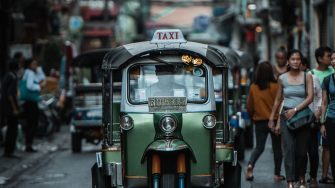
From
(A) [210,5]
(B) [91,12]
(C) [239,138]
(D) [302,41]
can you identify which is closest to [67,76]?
(D) [302,41]

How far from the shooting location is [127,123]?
10.2 metres

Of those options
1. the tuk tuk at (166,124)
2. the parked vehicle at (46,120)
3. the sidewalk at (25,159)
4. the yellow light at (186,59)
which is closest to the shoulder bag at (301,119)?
the tuk tuk at (166,124)

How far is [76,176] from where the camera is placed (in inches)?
569

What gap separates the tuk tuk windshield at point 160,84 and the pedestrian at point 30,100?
7.74 meters

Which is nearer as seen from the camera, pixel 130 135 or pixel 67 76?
pixel 130 135

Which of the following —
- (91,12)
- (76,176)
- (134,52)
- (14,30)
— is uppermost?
(91,12)

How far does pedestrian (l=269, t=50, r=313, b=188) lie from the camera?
11484 millimetres

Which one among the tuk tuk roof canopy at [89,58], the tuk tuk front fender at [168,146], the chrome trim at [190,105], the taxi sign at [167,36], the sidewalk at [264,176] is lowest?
the sidewalk at [264,176]

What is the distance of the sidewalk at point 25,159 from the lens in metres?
15.2

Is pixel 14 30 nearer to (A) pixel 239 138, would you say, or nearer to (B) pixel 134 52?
(A) pixel 239 138

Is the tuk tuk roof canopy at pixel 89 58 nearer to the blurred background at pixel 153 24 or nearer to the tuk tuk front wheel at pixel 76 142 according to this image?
the tuk tuk front wheel at pixel 76 142

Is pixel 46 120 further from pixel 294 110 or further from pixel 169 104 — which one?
pixel 169 104

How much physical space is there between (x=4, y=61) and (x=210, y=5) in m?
42.9

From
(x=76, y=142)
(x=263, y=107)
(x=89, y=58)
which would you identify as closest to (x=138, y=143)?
(x=263, y=107)
